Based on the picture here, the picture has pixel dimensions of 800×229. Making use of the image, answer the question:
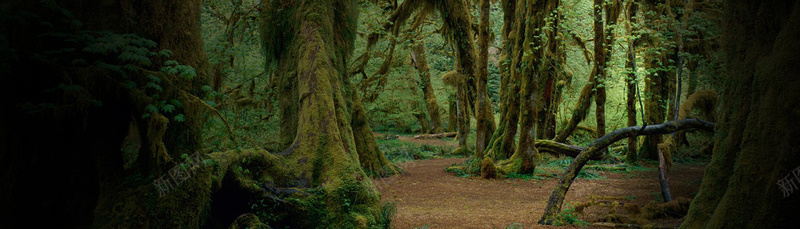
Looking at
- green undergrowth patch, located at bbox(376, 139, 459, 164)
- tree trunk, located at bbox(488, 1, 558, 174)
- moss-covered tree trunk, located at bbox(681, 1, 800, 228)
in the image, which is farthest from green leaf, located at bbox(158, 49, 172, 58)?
green undergrowth patch, located at bbox(376, 139, 459, 164)

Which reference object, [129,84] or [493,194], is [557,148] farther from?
[129,84]

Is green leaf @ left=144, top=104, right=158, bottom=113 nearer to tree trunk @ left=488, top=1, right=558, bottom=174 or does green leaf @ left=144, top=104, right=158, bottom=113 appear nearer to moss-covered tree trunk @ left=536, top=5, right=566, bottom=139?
tree trunk @ left=488, top=1, right=558, bottom=174

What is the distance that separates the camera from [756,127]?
11.0 ft

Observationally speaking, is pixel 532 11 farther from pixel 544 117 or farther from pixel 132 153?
pixel 132 153

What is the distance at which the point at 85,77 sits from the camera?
126 inches

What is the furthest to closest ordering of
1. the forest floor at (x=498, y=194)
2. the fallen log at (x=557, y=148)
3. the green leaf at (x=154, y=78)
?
1. the fallen log at (x=557, y=148)
2. the forest floor at (x=498, y=194)
3. the green leaf at (x=154, y=78)

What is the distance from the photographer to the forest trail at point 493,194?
6972mm

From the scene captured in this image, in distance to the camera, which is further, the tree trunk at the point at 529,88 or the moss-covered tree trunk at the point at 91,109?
the tree trunk at the point at 529,88

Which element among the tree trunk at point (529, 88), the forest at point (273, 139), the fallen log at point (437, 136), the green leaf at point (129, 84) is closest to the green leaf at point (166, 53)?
the forest at point (273, 139)

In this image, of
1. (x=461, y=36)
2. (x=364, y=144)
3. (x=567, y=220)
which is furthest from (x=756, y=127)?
(x=461, y=36)

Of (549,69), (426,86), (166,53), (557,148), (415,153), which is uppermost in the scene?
(426,86)

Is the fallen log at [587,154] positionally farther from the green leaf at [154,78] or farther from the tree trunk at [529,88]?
the tree trunk at [529,88]

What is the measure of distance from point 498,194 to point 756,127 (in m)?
6.74

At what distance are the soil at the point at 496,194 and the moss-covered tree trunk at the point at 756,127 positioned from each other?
1.86 metres
